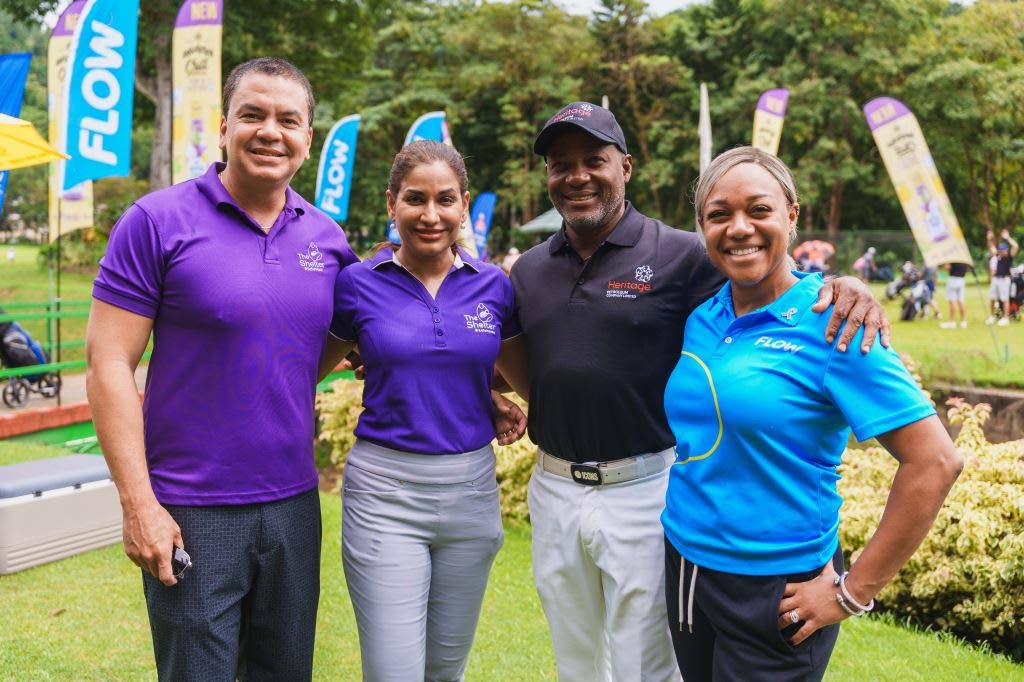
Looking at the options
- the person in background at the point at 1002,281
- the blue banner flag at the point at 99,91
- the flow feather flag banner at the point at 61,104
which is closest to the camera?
the blue banner flag at the point at 99,91

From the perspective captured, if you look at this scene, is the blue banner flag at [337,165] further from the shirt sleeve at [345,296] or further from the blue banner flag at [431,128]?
the shirt sleeve at [345,296]

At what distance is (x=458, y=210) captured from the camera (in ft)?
9.07

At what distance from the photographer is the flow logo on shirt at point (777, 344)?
2012 millimetres

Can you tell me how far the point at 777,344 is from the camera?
6.70 feet

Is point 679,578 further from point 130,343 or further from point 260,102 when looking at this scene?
point 260,102

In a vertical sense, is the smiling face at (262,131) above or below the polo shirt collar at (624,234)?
above

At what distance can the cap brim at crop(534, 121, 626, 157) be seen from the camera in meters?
2.76

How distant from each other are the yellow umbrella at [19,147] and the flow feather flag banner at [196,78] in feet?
14.1

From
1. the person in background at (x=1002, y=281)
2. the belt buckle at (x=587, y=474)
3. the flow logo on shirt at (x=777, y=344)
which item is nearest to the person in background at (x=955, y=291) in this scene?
the person in background at (x=1002, y=281)

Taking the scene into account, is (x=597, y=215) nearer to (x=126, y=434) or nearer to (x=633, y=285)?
(x=633, y=285)

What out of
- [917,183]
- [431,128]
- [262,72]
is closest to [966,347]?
[917,183]

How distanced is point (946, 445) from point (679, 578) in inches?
30.4

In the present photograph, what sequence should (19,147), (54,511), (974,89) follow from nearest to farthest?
(54,511), (19,147), (974,89)

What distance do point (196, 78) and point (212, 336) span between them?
364 inches
